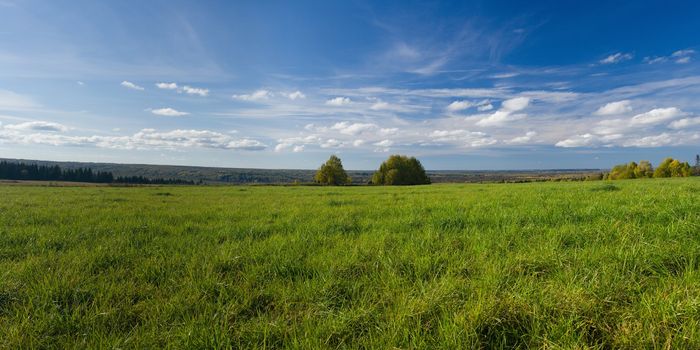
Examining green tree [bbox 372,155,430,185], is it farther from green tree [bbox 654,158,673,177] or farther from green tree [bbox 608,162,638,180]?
green tree [bbox 654,158,673,177]

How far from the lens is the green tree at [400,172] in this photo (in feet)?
278

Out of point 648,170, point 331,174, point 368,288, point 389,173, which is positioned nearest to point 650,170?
point 648,170

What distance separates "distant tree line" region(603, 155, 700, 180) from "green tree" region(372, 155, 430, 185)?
54172 mm

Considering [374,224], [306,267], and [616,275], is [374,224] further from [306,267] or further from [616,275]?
[616,275]

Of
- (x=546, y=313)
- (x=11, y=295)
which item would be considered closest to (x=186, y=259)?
(x=11, y=295)

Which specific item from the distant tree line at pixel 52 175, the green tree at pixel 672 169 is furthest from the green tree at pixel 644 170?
the distant tree line at pixel 52 175

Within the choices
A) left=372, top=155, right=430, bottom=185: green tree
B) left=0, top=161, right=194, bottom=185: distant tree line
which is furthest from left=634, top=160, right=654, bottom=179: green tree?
left=0, top=161, right=194, bottom=185: distant tree line

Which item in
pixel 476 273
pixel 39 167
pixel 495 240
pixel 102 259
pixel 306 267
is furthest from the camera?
pixel 39 167

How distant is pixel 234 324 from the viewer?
10.3 ft

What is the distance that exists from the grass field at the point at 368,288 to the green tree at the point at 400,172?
78081 millimetres

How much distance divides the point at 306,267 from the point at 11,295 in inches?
135

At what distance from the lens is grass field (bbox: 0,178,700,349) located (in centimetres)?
279

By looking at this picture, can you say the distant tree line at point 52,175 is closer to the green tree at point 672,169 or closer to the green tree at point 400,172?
the green tree at point 400,172

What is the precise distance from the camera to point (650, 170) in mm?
97625
